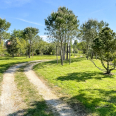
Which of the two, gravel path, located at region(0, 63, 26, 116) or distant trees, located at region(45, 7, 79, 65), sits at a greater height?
distant trees, located at region(45, 7, 79, 65)

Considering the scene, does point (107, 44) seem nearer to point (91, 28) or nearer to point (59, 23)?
point (59, 23)

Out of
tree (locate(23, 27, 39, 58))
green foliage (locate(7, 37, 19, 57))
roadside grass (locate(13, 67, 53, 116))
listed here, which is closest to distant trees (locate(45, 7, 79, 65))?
roadside grass (locate(13, 67, 53, 116))

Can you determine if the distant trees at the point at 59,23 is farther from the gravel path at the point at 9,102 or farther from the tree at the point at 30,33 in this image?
the tree at the point at 30,33

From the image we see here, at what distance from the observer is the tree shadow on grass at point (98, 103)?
712cm

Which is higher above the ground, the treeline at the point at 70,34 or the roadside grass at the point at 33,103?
the treeline at the point at 70,34

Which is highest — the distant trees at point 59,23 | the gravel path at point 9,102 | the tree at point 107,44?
the distant trees at point 59,23

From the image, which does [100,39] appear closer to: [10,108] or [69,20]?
[69,20]

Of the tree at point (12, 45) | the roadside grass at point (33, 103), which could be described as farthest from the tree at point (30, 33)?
the roadside grass at point (33, 103)

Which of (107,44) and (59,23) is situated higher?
(59,23)

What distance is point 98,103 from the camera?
→ 26.9 feet

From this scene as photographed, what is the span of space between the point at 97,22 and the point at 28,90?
33.9 meters

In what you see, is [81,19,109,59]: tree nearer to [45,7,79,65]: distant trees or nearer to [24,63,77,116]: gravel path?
[45,7,79,65]: distant trees

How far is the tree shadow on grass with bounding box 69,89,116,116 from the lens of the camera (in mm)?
7121

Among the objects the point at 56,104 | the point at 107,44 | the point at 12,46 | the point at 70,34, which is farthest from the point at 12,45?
the point at 56,104
